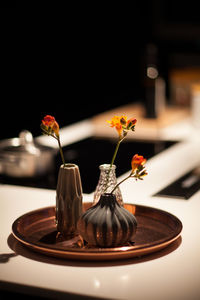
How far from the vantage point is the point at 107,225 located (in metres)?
1.08

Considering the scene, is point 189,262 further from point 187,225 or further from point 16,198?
point 16,198

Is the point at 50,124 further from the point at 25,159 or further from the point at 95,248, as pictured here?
the point at 25,159

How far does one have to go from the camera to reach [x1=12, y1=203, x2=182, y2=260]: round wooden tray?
106cm

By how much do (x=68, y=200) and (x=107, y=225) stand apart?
0.15 meters

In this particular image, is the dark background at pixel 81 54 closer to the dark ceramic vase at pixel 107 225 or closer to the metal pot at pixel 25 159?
the metal pot at pixel 25 159

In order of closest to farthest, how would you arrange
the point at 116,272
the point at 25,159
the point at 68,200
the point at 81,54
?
1. the point at 116,272
2. the point at 68,200
3. the point at 25,159
4. the point at 81,54

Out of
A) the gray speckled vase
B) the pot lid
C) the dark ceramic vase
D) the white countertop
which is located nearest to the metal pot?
the pot lid

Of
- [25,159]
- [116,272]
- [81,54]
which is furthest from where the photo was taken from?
[81,54]

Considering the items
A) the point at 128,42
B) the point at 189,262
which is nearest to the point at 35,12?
the point at 128,42

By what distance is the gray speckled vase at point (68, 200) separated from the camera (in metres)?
1.20

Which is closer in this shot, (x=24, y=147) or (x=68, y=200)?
(x=68, y=200)

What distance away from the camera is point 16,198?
1.57m

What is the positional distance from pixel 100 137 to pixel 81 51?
607 mm

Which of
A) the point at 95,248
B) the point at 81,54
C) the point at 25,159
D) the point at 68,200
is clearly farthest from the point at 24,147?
the point at 81,54
